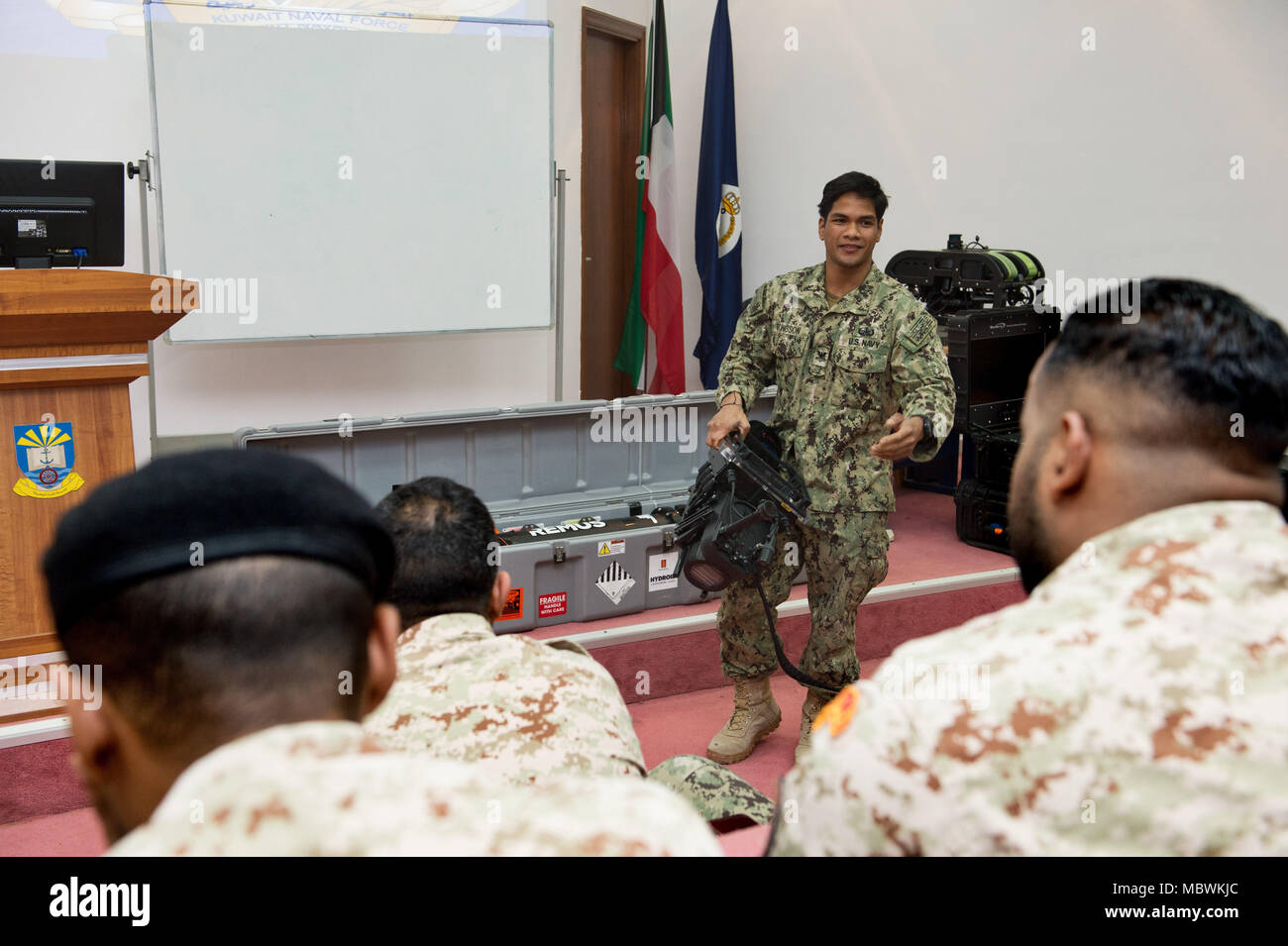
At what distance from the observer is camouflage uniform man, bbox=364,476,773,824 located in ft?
3.78

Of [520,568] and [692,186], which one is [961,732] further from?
[692,186]

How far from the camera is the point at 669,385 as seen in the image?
5027mm

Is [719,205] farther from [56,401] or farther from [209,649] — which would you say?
[209,649]

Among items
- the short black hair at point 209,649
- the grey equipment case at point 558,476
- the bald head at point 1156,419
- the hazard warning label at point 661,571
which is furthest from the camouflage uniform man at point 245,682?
the hazard warning label at point 661,571

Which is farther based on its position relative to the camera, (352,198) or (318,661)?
(352,198)

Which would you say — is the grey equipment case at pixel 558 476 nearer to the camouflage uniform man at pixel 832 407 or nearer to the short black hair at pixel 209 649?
the camouflage uniform man at pixel 832 407

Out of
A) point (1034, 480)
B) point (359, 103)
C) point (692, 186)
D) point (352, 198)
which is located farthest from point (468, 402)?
point (1034, 480)

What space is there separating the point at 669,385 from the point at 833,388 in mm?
2426

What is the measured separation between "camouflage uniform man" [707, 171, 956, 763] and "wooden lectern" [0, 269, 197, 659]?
1315 millimetres

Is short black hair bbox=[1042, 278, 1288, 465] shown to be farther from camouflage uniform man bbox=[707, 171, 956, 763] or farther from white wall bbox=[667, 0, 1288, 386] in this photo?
white wall bbox=[667, 0, 1288, 386]

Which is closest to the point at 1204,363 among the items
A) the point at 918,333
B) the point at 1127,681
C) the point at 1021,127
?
the point at 1127,681

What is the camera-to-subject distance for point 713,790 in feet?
4.57

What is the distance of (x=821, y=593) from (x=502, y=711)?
1.63m
